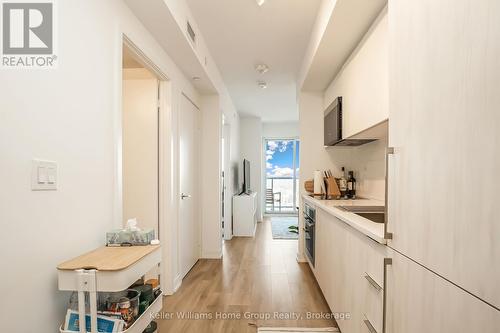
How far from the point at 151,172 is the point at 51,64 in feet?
5.37

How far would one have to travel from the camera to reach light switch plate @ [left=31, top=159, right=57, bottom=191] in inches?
44.6

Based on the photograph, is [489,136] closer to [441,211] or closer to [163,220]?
[441,211]

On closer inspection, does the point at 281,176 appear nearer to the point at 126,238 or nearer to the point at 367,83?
the point at 367,83

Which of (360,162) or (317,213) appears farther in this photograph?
(360,162)

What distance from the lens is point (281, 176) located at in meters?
8.40

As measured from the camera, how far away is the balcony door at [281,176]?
27.1 ft

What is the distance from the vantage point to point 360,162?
3.37 meters

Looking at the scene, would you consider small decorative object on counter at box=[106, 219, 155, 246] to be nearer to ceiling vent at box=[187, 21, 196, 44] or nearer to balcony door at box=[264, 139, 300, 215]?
ceiling vent at box=[187, 21, 196, 44]

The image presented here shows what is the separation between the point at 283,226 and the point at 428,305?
229 inches

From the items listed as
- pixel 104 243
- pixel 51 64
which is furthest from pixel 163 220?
pixel 51 64

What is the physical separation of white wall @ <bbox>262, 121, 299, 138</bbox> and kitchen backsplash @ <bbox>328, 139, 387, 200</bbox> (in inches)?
165

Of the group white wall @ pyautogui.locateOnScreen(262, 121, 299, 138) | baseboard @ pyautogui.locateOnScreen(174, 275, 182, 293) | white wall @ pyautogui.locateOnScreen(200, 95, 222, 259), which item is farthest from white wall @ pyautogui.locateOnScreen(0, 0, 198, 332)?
white wall @ pyautogui.locateOnScreen(262, 121, 299, 138)

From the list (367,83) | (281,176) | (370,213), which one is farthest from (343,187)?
(281,176)

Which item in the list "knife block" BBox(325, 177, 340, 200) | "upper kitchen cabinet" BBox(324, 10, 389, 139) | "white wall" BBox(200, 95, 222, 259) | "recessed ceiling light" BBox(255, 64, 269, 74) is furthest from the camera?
"white wall" BBox(200, 95, 222, 259)
